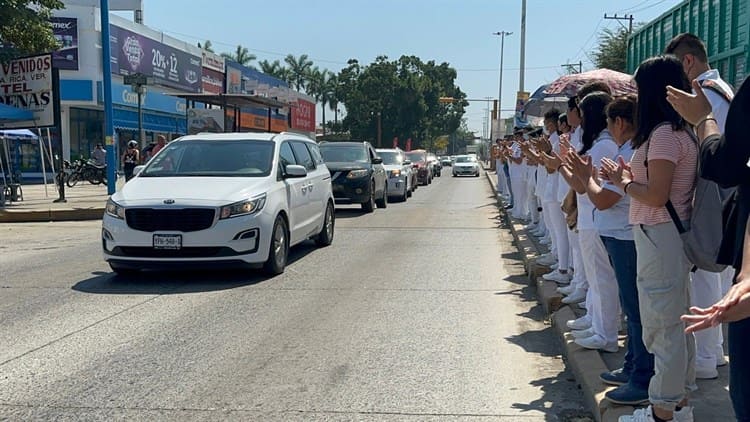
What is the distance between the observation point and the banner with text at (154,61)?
34.4 m

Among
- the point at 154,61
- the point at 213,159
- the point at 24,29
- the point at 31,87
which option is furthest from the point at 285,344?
the point at 154,61

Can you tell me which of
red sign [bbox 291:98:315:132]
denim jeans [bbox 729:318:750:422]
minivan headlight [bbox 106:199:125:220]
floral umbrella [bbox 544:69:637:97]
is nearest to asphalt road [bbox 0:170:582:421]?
minivan headlight [bbox 106:199:125:220]

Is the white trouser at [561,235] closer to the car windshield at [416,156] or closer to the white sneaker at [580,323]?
the white sneaker at [580,323]

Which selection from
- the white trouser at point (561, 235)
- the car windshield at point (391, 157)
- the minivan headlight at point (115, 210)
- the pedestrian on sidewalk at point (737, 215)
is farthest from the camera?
the car windshield at point (391, 157)

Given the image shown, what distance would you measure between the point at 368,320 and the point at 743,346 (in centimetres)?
455

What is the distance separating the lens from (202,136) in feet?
34.2

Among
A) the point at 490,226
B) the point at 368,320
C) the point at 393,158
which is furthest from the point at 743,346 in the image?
the point at 393,158

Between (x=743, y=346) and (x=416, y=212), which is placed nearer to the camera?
(x=743, y=346)

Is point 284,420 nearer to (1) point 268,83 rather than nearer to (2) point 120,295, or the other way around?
(2) point 120,295

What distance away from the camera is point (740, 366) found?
266cm

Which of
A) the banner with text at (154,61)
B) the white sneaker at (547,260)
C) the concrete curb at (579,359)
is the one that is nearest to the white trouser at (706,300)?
the concrete curb at (579,359)

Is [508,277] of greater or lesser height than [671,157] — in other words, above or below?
below

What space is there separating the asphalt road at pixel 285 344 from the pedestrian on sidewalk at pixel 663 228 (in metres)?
1.06

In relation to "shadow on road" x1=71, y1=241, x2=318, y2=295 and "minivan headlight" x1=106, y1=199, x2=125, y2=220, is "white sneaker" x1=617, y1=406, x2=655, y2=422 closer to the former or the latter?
Result: "shadow on road" x1=71, y1=241, x2=318, y2=295
